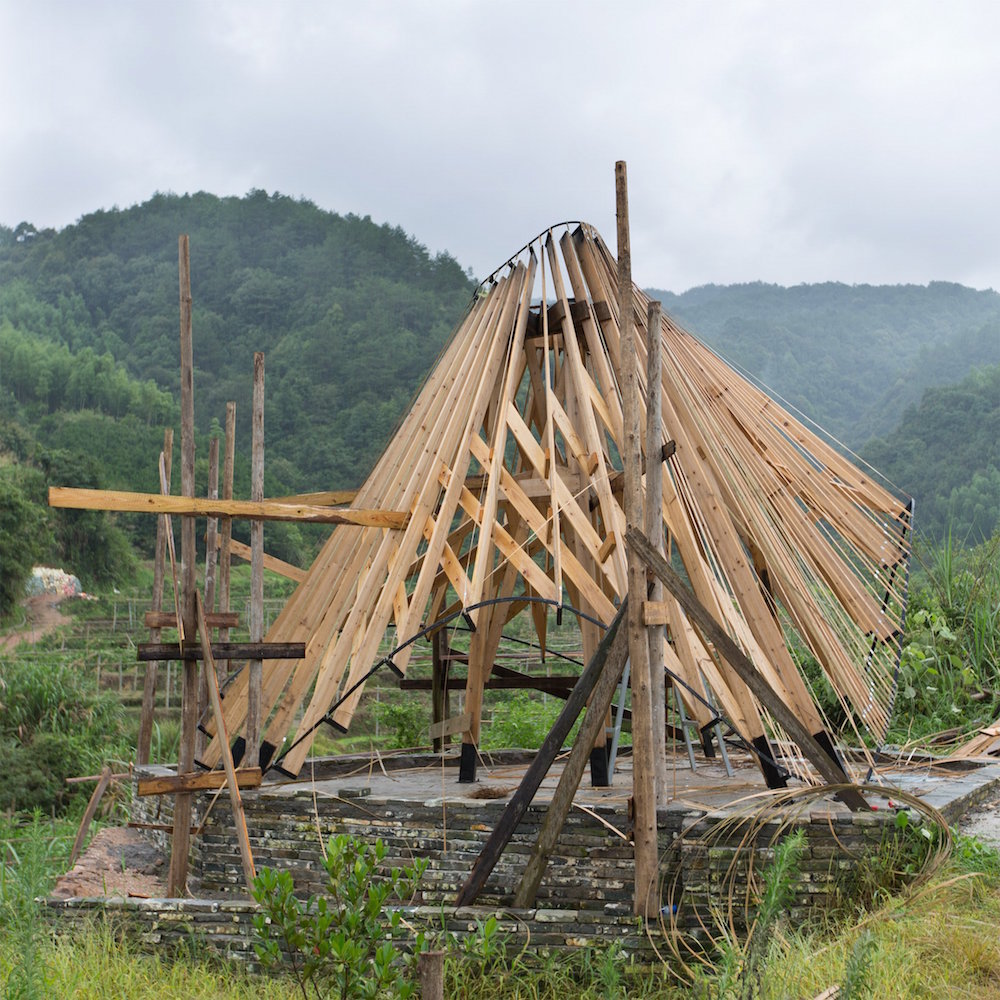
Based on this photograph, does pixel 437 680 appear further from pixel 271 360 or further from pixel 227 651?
pixel 271 360

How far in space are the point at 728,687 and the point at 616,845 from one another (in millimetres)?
995

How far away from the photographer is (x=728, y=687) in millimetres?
5316

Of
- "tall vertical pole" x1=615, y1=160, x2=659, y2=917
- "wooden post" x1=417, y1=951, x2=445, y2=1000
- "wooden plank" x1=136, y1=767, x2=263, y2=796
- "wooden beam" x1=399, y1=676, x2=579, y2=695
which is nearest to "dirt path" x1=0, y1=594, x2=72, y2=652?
"wooden beam" x1=399, y1=676, x2=579, y2=695

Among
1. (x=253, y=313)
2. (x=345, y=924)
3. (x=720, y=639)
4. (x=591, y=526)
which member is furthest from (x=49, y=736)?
(x=253, y=313)

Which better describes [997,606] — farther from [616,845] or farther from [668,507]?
[616,845]

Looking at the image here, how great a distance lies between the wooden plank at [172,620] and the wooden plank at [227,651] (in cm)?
14

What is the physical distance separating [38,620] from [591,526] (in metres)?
22.7

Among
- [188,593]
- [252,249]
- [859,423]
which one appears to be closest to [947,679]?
[188,593]

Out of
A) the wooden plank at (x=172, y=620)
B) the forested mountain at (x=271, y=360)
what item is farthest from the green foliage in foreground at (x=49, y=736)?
the forested mountain at (x=271, y=360)

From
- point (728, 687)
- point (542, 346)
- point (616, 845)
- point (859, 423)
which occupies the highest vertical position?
point (859, 423)

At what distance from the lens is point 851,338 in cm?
6109

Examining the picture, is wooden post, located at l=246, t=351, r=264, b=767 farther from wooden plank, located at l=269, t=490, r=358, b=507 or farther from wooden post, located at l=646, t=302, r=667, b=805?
wooden post, located at l=646, t=302, r=667, b=805

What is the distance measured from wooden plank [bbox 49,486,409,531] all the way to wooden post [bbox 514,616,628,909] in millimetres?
1901

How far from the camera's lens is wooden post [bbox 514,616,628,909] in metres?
4.34
